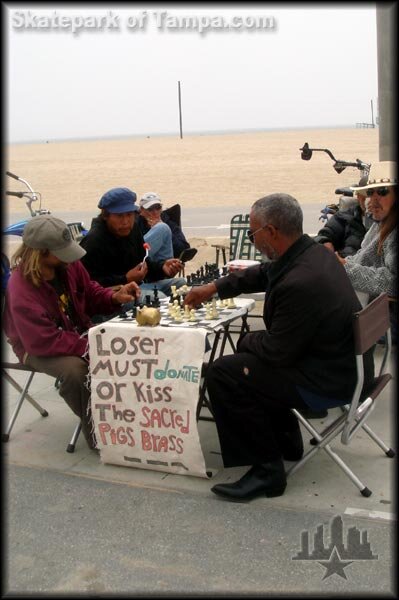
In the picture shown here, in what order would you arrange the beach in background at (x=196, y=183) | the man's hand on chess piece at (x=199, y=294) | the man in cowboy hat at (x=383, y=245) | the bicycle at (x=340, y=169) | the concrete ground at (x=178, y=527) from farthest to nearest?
1. the beach in background at (x=196, y=183)
2. the bicycle at (x=340, y=169)
3. the man in cowboy hat at (x=383, y=245)
4. the man's hand on chess piece at (x=199, y=294)
5. the concrete ground at (x=178, y=527)

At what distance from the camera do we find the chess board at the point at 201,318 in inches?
144

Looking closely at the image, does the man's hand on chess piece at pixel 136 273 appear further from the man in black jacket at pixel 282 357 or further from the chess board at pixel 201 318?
the man in black jacket at pixel 282 357

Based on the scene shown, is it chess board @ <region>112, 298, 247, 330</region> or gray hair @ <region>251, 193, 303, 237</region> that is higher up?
gray hair @ <region>251, 193, 303, 237</region>

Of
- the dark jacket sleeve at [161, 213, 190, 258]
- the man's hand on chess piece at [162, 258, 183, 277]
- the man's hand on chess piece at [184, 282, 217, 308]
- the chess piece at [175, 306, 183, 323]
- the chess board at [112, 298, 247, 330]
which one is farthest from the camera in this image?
the dark jacket sleeve at [161, 213, 190, 258]

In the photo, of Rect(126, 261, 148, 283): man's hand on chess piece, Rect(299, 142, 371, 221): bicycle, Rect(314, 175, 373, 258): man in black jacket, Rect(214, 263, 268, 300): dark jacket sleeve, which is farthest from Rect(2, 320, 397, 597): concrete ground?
Rect(299, 142, 371, 221): bicycle

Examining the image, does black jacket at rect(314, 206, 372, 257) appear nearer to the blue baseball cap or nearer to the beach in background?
the blue baseball cap

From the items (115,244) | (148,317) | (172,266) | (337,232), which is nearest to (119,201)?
(115,244)

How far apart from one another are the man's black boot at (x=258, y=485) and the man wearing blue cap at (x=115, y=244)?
1.91 metres

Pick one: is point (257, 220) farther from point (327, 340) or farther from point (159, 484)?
point (159, 484)

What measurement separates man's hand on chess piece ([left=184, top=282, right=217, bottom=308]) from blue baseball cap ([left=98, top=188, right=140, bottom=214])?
1.00 m

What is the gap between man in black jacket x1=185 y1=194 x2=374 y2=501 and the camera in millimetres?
3209

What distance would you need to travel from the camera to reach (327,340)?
3.28m

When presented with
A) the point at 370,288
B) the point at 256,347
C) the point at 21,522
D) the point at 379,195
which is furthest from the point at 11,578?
the point at 379,195

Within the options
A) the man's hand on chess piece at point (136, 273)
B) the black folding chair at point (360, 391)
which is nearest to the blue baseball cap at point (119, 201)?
the man's hand on chess piece at point (136, 273)
